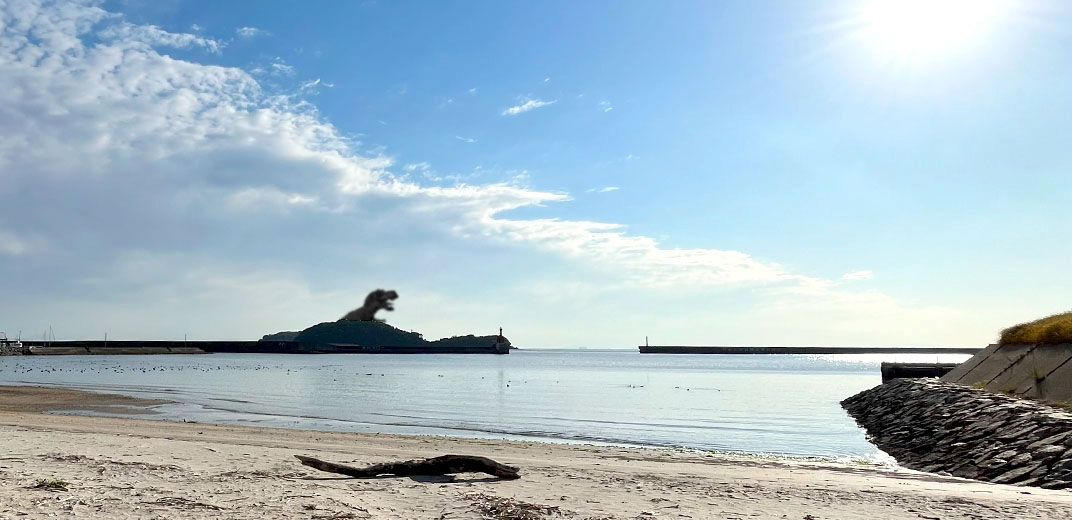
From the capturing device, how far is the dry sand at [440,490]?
10.8m

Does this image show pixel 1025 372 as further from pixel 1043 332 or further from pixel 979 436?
pixel 979 436

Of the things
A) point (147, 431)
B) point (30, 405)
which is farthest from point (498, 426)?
point (30, 405)

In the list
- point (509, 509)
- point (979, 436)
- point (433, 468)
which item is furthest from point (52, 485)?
point (979, 436)

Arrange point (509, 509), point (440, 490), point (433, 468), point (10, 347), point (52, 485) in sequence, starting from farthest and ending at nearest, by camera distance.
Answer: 1. point (10, 347)
2. point (433, 468)
3. point (440, 490)
4. point (52, 485)
5. point (509, 509)

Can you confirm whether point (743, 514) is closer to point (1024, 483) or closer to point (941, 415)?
point (1024, 483)

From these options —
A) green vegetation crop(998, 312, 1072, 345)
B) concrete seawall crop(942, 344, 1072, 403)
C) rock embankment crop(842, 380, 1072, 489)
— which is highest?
green vegetation crop(998, 312, 1072, 345)

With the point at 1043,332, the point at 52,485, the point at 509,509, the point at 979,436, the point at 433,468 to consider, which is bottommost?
the point at 979,436

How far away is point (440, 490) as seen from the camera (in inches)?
496

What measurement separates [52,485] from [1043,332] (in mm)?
33584

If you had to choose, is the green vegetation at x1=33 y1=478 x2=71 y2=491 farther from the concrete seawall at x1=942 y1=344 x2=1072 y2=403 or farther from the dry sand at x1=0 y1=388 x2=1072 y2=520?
the concrete seawall at x1=942 y1=344 x2=1072 y2=403

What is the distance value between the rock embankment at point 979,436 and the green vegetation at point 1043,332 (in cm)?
330

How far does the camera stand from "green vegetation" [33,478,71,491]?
440 inches

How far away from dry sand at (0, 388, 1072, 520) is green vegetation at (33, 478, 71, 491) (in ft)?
0.42

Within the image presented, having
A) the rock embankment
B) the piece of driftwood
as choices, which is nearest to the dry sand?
the piece of driftwood
